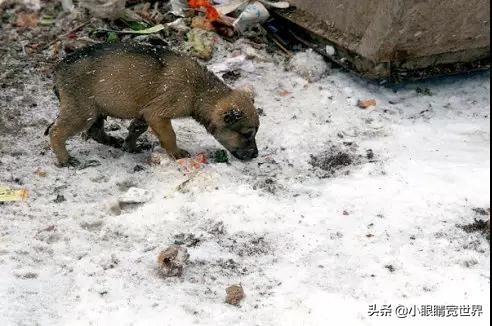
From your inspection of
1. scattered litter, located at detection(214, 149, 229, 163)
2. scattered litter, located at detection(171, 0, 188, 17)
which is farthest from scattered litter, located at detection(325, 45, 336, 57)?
scattered litter, located at detection(214, 149, 229, 163)

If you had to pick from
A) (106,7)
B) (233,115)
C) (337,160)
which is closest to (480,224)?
(337,160)

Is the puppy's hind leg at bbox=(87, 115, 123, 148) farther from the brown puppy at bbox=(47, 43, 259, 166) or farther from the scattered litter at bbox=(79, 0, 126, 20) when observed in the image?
the scattered litter at bbox=(79, 0, 126, 20)

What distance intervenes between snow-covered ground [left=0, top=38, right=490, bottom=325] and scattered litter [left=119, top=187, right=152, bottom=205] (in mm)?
70

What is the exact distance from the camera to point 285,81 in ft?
23.8

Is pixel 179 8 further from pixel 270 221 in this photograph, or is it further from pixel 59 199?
pixel 270 221

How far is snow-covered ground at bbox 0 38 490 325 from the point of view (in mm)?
4152

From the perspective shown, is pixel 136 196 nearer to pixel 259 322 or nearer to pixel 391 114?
pixel 259 322

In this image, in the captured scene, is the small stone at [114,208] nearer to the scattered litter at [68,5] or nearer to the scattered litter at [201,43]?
the scattered litter at [201,43]

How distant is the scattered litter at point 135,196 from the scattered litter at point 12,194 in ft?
2.69

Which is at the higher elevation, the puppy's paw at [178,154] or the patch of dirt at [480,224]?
the patch of dirt at [480,224]

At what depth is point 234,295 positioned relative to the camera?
4.20 m

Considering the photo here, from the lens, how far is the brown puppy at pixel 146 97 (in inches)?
217

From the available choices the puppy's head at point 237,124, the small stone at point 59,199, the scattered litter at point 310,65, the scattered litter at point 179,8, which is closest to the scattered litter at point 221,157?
the puppy's head at point 237,124

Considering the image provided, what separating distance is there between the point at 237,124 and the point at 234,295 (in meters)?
1.99
